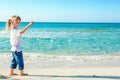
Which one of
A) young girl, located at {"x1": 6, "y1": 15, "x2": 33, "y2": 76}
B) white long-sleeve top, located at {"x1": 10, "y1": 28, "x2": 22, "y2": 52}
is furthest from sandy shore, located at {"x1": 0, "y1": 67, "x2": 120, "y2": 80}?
white long-sleeve top, located at {"x1": 10, "y1": 28, "x2": 22, "y2": 52}

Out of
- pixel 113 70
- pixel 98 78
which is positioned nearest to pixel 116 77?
pixel 98 78

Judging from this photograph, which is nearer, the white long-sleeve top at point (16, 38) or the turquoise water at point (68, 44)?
the white long-sleeve top at point (16, 38)

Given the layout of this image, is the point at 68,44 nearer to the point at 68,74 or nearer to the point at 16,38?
the point at 68,74

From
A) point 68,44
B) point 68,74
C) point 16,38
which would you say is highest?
point 16,38

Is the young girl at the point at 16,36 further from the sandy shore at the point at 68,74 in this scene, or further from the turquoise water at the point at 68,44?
the turquoise water at the point at 68,44

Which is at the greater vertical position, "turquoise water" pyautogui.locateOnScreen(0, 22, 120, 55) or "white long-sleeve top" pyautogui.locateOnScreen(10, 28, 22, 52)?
"white long-sleeve top" pyautogui.locateOnScreen(10, 28, 22, 52)

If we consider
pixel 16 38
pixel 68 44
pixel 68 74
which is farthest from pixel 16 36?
pixel 68 44

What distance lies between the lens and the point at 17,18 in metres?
6.70

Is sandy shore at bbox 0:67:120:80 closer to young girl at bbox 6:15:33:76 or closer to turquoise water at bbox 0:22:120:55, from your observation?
young girl at bbox 6:15:33:76

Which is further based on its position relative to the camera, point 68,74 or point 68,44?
point 68,44

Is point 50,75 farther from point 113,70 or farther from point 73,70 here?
point 113,70

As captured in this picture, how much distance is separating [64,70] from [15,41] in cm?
170

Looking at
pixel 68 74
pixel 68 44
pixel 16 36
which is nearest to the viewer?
pixel 16 36

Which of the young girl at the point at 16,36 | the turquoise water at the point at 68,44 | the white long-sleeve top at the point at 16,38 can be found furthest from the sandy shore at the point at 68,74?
the turquoise water at the point at 68,44
